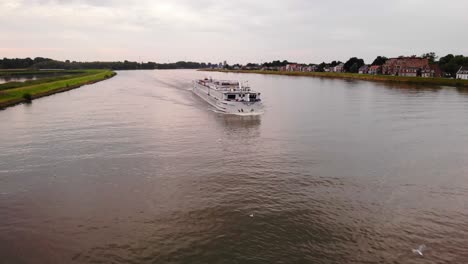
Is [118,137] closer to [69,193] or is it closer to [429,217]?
[69,193]

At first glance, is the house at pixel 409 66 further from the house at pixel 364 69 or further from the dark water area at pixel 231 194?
the dark water area at pixel 231 194

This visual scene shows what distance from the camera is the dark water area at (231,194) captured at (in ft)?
49.0

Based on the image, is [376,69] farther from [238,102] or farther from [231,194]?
[231,194]

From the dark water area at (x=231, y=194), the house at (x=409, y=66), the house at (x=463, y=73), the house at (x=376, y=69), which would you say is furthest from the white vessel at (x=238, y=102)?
the house at (x=376, y=69)

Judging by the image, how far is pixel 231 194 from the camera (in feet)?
67.6

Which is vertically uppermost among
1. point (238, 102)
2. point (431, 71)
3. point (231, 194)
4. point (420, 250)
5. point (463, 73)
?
point (431, 71)

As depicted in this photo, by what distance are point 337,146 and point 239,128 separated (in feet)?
42.3

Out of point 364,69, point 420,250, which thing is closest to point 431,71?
point 364,69

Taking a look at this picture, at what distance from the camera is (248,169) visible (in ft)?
82.8

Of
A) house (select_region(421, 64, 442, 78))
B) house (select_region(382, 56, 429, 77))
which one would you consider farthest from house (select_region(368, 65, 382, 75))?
house (select_region(421, 64, 442, 78))

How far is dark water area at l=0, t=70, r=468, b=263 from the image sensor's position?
14938 millimetres

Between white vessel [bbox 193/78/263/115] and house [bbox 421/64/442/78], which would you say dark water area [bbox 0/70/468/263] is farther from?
house [bbox 421/64/442/78]

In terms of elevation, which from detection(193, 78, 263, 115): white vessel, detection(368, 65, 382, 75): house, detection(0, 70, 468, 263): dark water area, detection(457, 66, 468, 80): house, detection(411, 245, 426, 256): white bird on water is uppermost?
detection(368, 65, 382, 75): house

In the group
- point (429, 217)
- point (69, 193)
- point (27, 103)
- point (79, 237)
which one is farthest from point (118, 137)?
point (27, 103)
